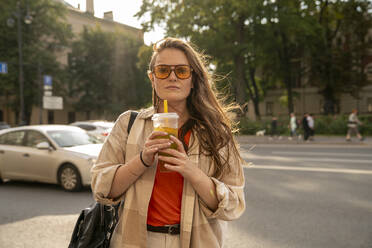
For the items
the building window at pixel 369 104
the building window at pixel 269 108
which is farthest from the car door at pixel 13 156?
the building window at pixel 269 108

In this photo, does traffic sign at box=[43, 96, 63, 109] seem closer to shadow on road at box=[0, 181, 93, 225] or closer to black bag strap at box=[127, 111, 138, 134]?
shadow on road at box=[0, 181, 93, 225]

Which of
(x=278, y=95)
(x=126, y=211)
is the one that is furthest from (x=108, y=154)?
(x=278, y=95)

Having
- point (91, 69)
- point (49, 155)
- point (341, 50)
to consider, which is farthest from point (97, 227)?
point (91, 69)

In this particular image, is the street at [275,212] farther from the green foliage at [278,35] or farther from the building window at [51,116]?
the building window at [51,116]

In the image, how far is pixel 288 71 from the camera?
3259cm

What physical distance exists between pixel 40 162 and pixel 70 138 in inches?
34.4

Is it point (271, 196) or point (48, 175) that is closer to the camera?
point (271, 196)

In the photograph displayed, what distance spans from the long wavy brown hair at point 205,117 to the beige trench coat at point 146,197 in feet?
0.15

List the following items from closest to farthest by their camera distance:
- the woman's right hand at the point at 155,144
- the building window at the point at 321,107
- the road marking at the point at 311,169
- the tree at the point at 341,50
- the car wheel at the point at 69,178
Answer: the woman's right hand at the point at 155,144, the car wheel at the point at 69,178, the road marking at the point at 311,169, the tree at the point at 341,50, the building window at the point at 321,107

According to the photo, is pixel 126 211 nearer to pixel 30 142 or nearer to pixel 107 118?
pixel 30 142

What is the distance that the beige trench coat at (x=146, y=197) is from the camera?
164 centimetres

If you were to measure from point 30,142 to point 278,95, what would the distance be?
1524 inches

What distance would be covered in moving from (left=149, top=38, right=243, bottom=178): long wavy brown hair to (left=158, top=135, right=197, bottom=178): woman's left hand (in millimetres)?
231

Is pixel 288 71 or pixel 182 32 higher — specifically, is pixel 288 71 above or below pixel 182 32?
below
